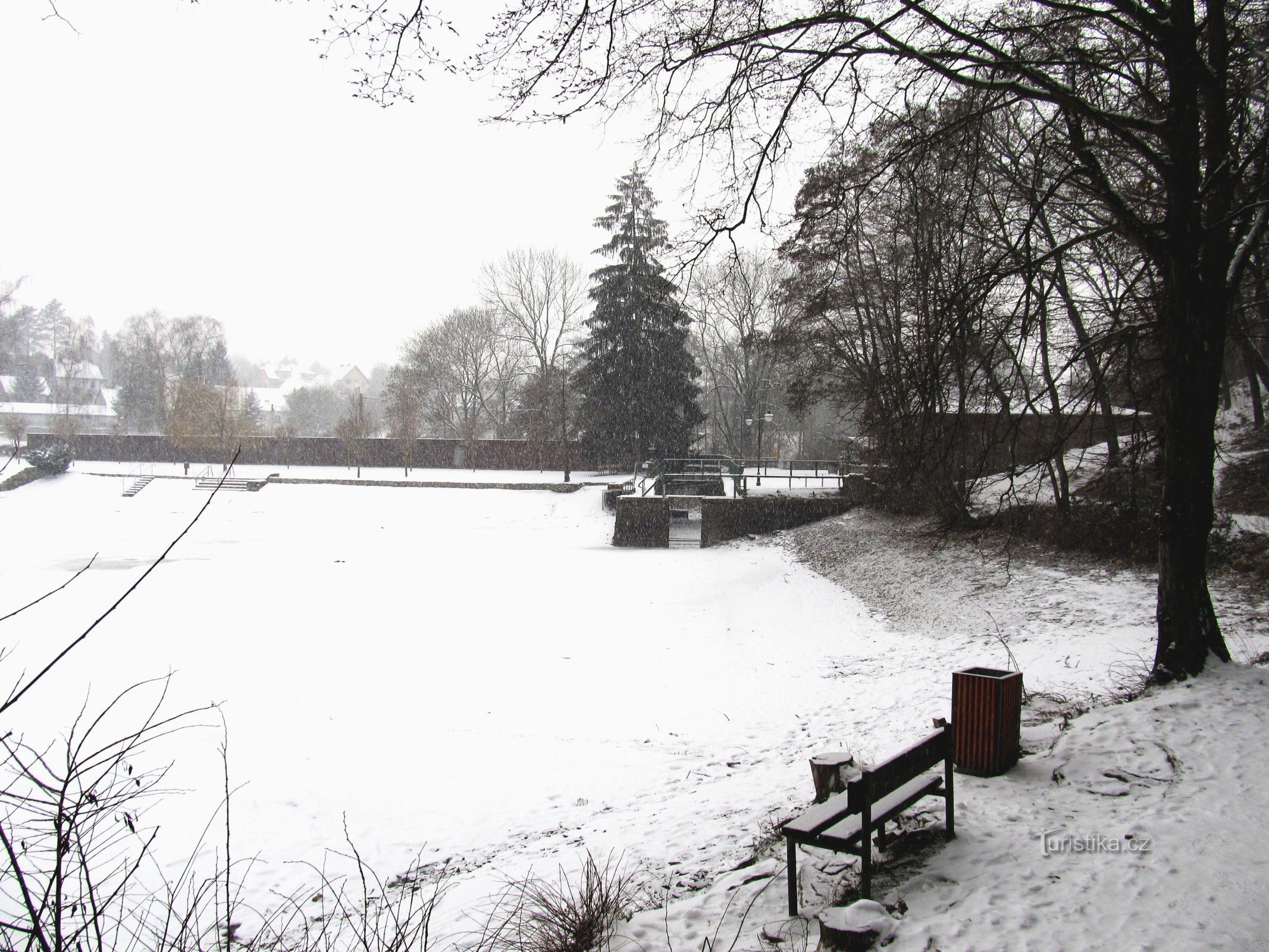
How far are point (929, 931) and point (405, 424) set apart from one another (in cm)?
4147

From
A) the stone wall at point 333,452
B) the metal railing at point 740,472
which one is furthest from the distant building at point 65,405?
the metal railing at point 740,472

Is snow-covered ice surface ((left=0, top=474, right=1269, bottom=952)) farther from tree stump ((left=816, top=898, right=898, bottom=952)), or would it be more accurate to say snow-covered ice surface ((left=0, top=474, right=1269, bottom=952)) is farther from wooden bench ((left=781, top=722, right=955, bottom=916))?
wooden bench ((left=781, top=722, right=955, bottom=916))

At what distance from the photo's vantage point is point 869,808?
3.68m

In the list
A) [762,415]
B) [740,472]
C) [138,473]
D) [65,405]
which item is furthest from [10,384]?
[740,472]

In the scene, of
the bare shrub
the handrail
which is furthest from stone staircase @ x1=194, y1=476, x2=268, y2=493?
the bare shrub

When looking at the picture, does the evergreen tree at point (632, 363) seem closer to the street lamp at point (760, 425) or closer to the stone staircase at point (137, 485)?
the street lamp at point (760, 425)

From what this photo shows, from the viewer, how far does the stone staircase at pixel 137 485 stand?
3502 cm

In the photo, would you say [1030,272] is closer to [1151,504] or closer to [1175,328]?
[1175,328]

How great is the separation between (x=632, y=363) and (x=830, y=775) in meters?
31.7

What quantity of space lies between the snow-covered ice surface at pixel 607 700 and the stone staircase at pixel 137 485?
571 inches

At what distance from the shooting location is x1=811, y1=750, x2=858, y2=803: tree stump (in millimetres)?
4801

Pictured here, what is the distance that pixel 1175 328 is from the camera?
5.86 m

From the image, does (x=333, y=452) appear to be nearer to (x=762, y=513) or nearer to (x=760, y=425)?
(x=760, y=425)

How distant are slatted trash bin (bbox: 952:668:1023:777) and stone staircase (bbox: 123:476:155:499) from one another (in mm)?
38729
